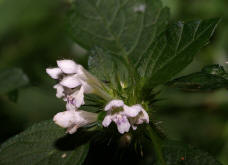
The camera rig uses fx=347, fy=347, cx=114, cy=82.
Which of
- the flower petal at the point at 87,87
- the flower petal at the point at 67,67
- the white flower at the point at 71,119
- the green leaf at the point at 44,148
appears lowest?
the green leaf at the point at 44,148

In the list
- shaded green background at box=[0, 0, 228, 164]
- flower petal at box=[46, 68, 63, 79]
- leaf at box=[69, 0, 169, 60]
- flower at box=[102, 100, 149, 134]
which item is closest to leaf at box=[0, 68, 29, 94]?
shaded green background at box=[0, 0, 228, 164]

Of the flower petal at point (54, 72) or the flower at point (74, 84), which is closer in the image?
the flower at point (74, 84)

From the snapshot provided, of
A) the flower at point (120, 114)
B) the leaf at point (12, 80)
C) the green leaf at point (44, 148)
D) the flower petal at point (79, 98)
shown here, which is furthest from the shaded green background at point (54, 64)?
the flower at point (120, 114)

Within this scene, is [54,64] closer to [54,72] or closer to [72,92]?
[54,72]

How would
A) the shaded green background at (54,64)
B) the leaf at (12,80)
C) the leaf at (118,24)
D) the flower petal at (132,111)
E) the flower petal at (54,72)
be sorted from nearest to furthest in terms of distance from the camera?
the flower petal at (132,111)
the flower petal at (54,72)
the leaf at (118,24)
the leaf at (12,80)
the shaded green background at (54,64)

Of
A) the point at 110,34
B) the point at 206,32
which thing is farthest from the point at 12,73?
the point at 206,32

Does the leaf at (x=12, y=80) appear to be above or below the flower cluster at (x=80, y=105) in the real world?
above

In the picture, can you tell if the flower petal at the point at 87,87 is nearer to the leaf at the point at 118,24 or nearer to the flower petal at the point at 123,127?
the flower petal at the point at 123,127

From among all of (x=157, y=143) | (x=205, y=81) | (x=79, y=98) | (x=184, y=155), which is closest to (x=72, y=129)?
(x=79, y=98)
